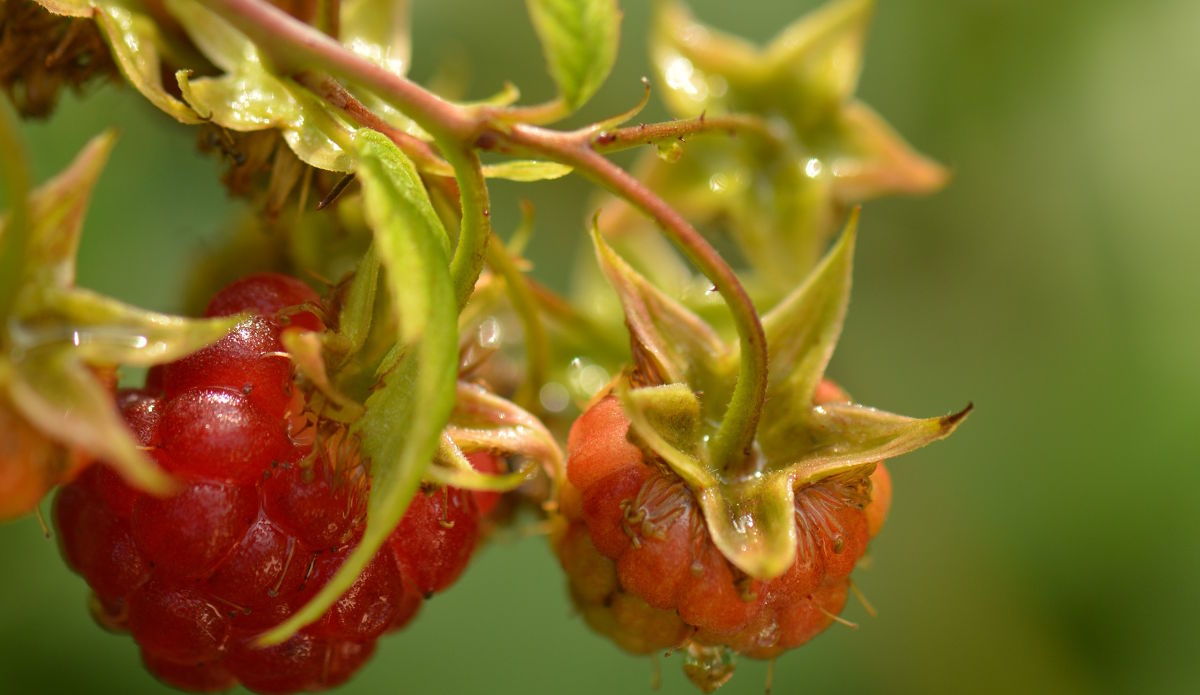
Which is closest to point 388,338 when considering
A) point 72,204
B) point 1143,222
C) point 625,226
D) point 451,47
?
point 72,204

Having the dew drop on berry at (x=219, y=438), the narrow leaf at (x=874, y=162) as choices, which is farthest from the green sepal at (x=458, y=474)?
the narrow leaf at (x=874, y=162)

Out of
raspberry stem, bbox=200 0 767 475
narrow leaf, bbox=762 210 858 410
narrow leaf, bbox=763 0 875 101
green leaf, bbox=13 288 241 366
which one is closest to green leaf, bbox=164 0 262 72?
raspberry stem, bbox=200 0 767 475

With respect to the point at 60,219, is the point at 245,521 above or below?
below

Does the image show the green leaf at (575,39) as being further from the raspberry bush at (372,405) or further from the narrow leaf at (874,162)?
the narrow leaf at (874,162)

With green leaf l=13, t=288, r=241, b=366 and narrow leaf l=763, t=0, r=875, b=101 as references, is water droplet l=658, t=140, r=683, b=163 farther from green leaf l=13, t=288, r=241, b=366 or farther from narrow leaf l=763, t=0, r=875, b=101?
narrow leaf l=763, t=0, r=875, b=101

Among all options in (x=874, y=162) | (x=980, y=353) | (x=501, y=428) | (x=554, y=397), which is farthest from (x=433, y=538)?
(x=980, y=353)

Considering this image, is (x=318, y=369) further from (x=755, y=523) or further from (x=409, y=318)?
(x=755, y=523)
